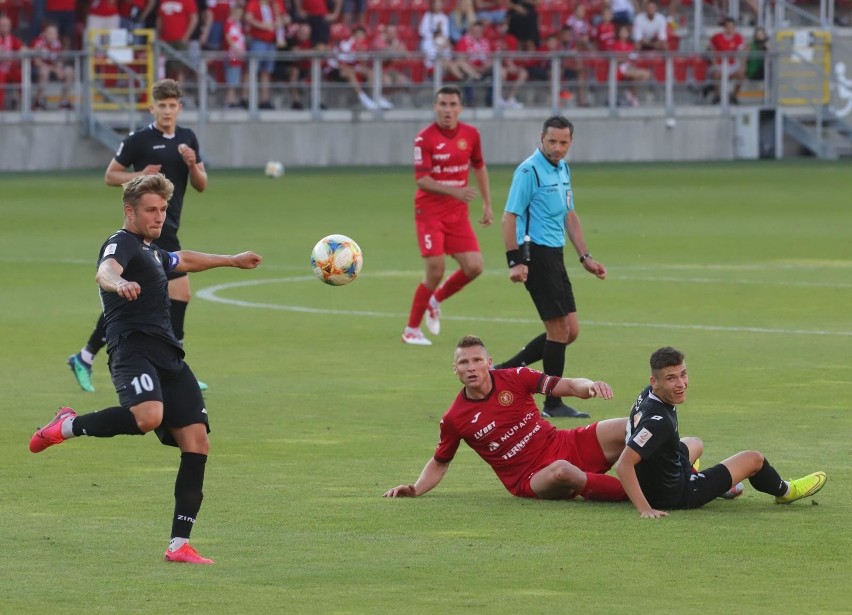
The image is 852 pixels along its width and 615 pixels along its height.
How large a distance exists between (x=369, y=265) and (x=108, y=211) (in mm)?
9432

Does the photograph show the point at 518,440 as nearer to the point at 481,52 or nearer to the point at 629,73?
the point at 481,52

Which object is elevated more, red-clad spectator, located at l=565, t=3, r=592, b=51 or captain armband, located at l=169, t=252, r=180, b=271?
red-clad spectator, located at l=565, t=3, r=592, b=51

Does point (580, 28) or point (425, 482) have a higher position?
point (580, 28)

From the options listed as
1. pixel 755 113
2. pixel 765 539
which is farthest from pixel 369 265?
pixel 755 113

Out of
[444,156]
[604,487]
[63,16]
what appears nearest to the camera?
[604,487]

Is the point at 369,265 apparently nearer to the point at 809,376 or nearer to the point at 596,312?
the point at 596,312

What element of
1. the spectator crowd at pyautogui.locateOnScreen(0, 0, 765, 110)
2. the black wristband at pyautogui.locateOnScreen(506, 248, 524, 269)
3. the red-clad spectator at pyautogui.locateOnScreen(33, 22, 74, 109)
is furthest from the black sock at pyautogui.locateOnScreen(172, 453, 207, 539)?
the red-clad spectator at pyautogui.locateOnScreen(33, 22, 74, 109)

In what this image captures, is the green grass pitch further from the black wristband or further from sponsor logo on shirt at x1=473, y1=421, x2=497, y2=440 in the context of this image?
the black wristband

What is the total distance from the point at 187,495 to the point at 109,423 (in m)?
0.51

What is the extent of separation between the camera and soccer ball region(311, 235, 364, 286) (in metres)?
10.1

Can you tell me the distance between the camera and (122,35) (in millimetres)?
37719

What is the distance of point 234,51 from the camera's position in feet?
128

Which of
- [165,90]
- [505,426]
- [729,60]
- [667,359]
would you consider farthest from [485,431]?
[729,60]

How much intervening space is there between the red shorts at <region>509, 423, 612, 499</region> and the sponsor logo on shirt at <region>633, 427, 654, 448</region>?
67cm
